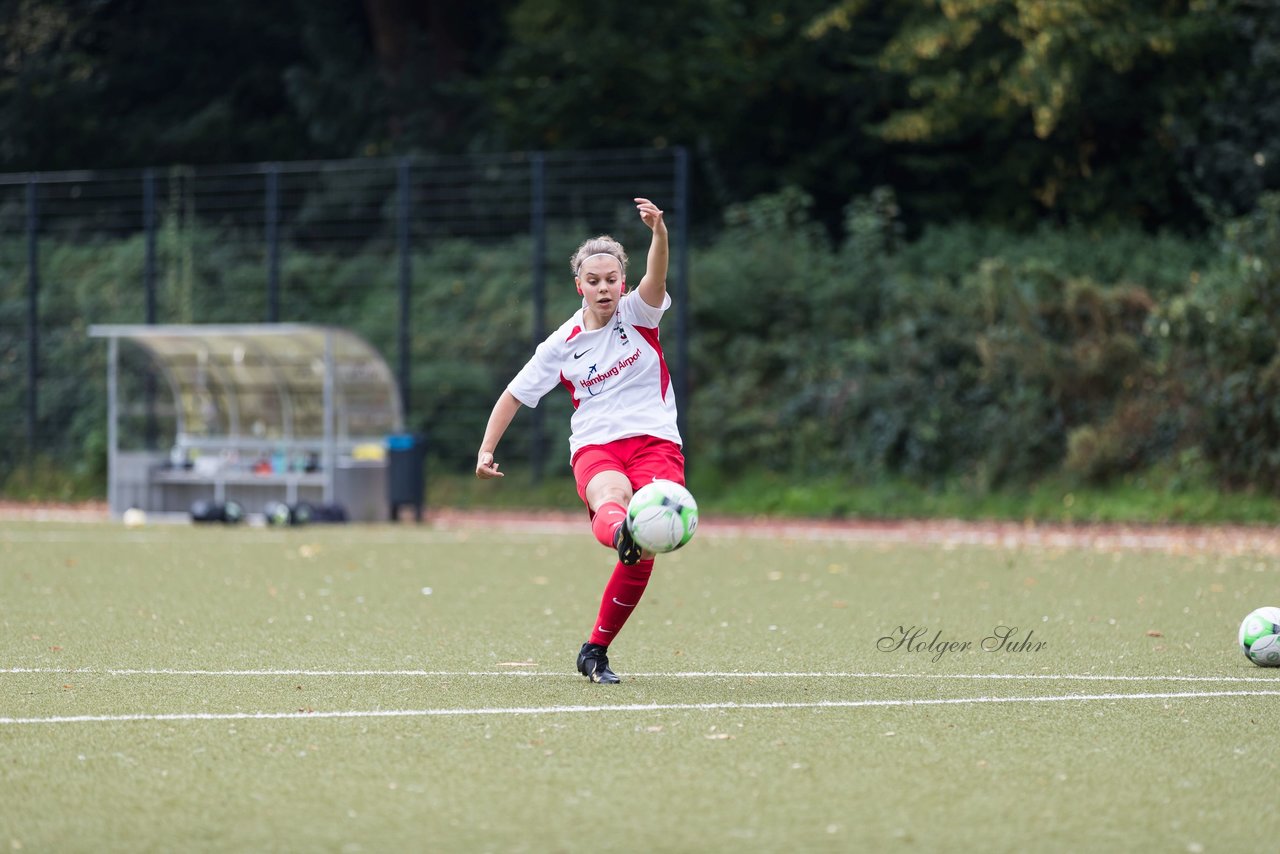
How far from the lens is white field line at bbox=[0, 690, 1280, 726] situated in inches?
268

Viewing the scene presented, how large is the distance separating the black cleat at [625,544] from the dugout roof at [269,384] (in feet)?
44.8

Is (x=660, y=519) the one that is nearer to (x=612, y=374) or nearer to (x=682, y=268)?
(x=612, y=374)

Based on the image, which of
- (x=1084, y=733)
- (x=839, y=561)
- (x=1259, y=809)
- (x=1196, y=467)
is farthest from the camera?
(x=1196, y=467)

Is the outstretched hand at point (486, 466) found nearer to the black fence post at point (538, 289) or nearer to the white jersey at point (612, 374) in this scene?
the white jersey at point (612, 374)

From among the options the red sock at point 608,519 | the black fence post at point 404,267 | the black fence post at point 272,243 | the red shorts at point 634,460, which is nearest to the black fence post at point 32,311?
the black fence post at point 272,243

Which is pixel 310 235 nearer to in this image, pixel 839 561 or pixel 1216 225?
pixel 1216 225

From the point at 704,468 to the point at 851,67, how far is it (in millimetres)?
8238

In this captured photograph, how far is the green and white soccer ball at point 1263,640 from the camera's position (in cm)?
838

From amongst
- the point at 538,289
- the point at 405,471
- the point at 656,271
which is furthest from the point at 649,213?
the point at 538,289

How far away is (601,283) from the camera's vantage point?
25.8 feet

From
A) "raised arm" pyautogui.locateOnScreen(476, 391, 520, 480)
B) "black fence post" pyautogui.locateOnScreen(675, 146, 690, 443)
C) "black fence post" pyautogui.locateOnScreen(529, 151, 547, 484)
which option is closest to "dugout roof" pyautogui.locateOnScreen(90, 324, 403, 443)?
"black fence post" pyautogui.locateOnScreen(529, 151, 547, 484)

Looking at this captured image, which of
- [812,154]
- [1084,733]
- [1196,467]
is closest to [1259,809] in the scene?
[1084,733]

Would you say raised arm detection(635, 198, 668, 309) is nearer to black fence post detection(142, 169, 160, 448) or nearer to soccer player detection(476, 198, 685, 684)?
soccer player detection(476, 198, 685, 684)

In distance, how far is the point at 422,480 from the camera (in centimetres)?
2067
